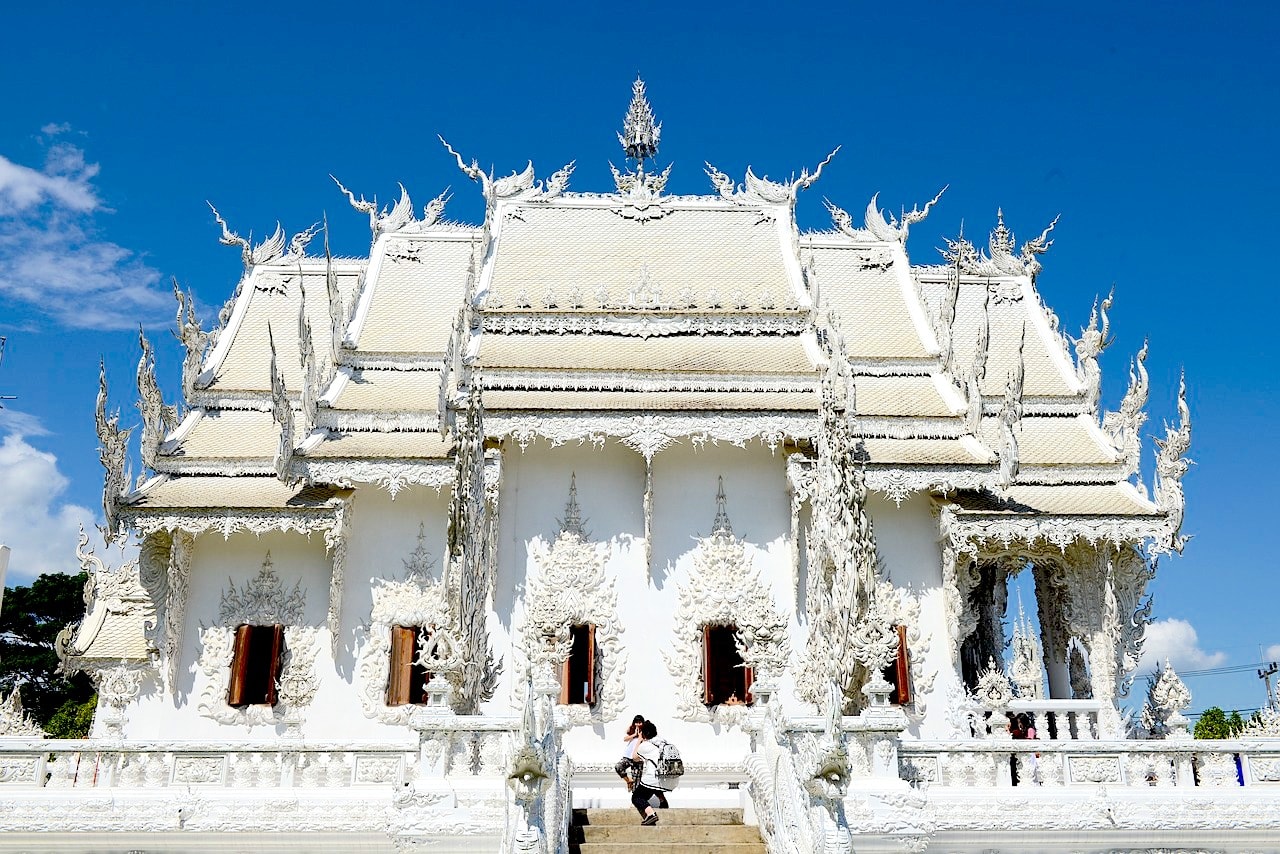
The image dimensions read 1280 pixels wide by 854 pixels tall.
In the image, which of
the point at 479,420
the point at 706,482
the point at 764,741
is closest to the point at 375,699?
the point at 479,420

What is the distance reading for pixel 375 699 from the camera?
497 inches

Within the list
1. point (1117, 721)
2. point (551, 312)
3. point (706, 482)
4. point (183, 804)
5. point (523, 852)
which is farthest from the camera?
point (551, 312)

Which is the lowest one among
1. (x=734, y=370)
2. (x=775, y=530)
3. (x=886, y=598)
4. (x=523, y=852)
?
(x=523, y=852)

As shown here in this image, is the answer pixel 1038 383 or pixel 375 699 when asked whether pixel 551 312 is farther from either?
pixel 1038 383

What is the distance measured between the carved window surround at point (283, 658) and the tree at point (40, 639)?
25011 millimetres

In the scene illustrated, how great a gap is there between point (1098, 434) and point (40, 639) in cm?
3466

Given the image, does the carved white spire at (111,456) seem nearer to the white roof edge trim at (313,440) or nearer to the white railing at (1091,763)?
the white roof edge trim at (313,440)

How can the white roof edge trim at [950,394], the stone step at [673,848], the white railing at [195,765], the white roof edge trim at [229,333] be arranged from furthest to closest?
the white roof edge trim at [229,333] < the white roof edge trim at [950,394] < the white railing at [195,765] < the stone step at [673,848]

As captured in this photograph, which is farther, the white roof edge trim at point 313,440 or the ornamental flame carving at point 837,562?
the white roof edge trim at point 313,440

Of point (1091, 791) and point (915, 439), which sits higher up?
point (915, 439)

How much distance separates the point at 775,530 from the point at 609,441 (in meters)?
2.31

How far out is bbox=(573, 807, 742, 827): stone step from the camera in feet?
28.9

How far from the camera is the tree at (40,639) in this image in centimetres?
3466

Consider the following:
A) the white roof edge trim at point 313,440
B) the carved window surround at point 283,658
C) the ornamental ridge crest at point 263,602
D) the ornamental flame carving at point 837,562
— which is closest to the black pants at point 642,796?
the ornamental flame carving at point 837,562
